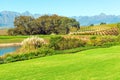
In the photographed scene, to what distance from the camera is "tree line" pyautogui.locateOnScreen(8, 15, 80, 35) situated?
324 ft

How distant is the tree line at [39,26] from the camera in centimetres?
9869

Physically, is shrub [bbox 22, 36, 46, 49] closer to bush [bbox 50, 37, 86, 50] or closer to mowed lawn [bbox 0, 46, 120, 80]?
bush [bbox 50, 37, 86, 50]

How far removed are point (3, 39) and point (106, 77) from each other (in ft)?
225

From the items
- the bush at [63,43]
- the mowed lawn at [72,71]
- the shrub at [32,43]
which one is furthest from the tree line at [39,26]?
the mowed lawn at [72,71]

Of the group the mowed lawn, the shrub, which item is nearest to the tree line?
the shrub

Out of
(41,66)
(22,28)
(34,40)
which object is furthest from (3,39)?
(41,66)

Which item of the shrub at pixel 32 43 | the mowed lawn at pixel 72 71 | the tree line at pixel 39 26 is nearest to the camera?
the mowed lawn at pixel 72 71

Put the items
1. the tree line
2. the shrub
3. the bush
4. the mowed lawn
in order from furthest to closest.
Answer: the tree line
the shrub
the bush
the mowed lawn

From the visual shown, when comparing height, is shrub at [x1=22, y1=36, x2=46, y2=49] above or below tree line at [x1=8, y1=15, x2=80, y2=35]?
below

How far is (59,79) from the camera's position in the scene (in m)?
13.1

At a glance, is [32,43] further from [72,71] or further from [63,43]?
[72,71]

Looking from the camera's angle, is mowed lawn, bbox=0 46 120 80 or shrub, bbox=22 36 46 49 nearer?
mowed lawn, bbox=0 46 120 80

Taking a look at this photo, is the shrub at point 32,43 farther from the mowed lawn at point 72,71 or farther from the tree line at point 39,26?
the tree line at point 39,26

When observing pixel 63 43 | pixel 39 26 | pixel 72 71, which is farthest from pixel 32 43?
pixel 39 26
